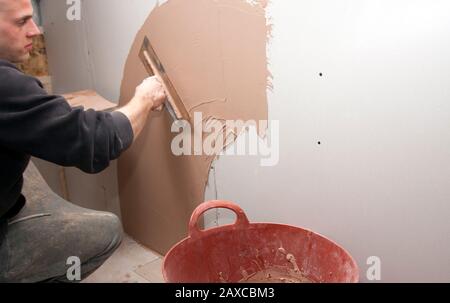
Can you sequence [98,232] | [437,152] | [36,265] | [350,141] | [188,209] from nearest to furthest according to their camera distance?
1. [437,152]
2. [350,141]
3. [36,265]
4. [98,232]
5. [188,209]

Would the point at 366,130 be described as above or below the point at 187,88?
below

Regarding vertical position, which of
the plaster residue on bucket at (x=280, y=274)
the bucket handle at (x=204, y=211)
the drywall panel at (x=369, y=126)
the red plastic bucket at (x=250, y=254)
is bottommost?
the plaster residue on bucket at (x=280, y=274)

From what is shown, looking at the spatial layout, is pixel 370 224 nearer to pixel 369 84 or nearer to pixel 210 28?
pixel 369 84

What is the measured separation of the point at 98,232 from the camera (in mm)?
1532

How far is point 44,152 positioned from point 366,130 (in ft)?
3.02

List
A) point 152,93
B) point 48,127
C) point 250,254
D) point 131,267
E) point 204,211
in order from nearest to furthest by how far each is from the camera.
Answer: point 48,127, point 204,211, point 250,254, point 152,93, point 131,267

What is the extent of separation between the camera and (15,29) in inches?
47.7

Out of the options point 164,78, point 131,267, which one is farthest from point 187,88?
point 131,267

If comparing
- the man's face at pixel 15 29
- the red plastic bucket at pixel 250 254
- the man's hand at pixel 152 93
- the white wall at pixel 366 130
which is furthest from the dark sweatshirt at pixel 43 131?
the white wall at pixel 366 130

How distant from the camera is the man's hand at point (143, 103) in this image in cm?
139

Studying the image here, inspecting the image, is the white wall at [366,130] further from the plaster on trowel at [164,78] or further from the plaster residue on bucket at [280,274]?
the plaster on trowel at [164,78]

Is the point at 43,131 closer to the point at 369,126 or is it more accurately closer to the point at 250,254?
the point at 250,254
